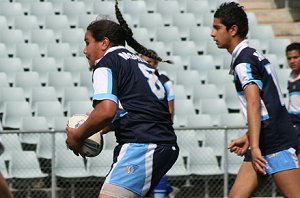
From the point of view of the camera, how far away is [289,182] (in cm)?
560

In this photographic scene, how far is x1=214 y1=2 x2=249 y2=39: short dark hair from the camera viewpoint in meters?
5.71

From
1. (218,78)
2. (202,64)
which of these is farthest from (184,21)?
(218,78)

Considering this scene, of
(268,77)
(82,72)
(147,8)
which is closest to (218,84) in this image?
(82,72)

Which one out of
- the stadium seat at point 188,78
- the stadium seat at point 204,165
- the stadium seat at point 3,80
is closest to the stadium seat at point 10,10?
the stadium seat at point 3,80

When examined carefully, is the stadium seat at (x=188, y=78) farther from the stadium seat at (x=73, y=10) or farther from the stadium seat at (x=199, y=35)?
the stadium seat at (x=73, y=10)

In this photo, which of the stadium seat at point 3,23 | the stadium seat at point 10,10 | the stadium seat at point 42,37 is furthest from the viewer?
the stadium seat at point 10,10

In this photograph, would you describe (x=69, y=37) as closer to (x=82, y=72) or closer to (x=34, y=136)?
(x=82, y=72)

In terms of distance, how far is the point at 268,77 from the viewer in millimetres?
5598

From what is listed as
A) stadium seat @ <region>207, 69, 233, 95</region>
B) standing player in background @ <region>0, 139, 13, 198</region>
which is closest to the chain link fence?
stadium seat @ <region>207, 69, 233, 95</region>

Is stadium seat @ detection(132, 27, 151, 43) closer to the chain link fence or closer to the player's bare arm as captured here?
the chain link fence

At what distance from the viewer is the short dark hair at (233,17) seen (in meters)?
5.71

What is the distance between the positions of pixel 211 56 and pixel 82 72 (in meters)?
2.25

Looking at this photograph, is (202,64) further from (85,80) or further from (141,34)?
(85,80)

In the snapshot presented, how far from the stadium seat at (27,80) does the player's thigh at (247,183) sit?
6.29 m
